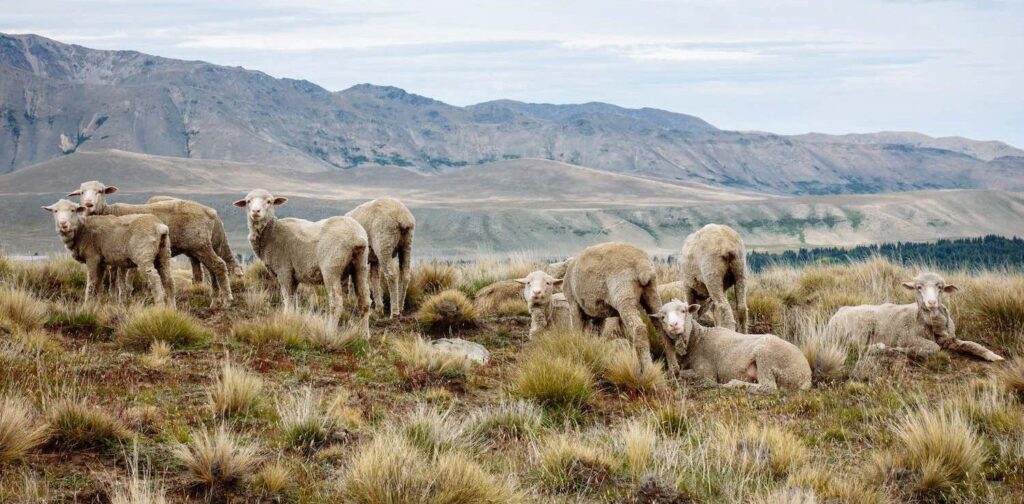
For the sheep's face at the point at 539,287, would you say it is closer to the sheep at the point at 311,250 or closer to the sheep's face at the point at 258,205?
the sheep at the point at 311,250

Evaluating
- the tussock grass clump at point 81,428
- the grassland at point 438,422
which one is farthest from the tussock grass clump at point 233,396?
the tussock grass clump at point 81,428

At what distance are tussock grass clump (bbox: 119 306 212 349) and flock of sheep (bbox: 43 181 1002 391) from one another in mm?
1798

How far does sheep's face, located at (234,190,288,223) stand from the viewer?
1396 cm

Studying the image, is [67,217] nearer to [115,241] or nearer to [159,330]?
[115,241]

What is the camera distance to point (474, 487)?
664 centimetres

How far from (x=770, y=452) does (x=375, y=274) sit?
9.29m

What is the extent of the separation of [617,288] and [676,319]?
0.91 meters

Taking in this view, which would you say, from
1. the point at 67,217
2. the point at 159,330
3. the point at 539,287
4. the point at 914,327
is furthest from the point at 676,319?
the point at 67,217

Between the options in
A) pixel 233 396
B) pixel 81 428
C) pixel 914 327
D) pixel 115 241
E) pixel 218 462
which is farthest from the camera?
pixel 115 241

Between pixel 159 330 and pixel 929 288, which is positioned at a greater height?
pixel 929 288

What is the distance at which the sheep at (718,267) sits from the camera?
44.0ft

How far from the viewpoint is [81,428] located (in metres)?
7.53

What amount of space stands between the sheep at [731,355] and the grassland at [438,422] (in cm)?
38

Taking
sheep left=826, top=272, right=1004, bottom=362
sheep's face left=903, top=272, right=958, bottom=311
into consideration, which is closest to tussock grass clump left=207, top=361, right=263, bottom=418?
sheep left=826, top=272, right=1004, bottom=362
